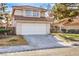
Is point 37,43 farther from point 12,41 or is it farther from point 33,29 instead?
point 12,41

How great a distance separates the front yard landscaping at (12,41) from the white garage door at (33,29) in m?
0.07

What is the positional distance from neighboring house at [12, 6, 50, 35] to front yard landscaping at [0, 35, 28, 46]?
62mm

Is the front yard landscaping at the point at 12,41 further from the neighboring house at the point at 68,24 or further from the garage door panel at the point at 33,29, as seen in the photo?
the neighboring house at the point at 68,24

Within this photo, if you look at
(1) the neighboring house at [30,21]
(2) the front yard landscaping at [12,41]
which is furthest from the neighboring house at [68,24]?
(2) the front yard landscaping at [12,41]

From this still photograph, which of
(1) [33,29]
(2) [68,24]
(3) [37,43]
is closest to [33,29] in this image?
(1) [33,29]

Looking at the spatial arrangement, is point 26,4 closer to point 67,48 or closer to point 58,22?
point 58,22

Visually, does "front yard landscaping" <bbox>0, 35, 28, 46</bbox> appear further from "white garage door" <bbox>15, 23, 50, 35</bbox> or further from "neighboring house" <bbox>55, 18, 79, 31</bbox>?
"neighboring house" <bbox>55, 18, 79, 31</bbox>

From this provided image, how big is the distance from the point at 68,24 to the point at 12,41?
599 millimetres

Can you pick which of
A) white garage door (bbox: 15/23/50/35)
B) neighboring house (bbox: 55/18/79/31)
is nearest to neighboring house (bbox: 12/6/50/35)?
white garage door (bbox: 15/23/50/35)

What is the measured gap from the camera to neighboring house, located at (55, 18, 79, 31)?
113 inches

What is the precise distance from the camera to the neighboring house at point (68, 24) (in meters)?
2.88

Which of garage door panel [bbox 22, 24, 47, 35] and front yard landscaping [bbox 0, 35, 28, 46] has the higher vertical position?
garage door panel [bbox 22, 24, 47, 35]

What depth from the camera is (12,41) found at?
2.91 m

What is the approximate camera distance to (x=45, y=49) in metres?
2.89
